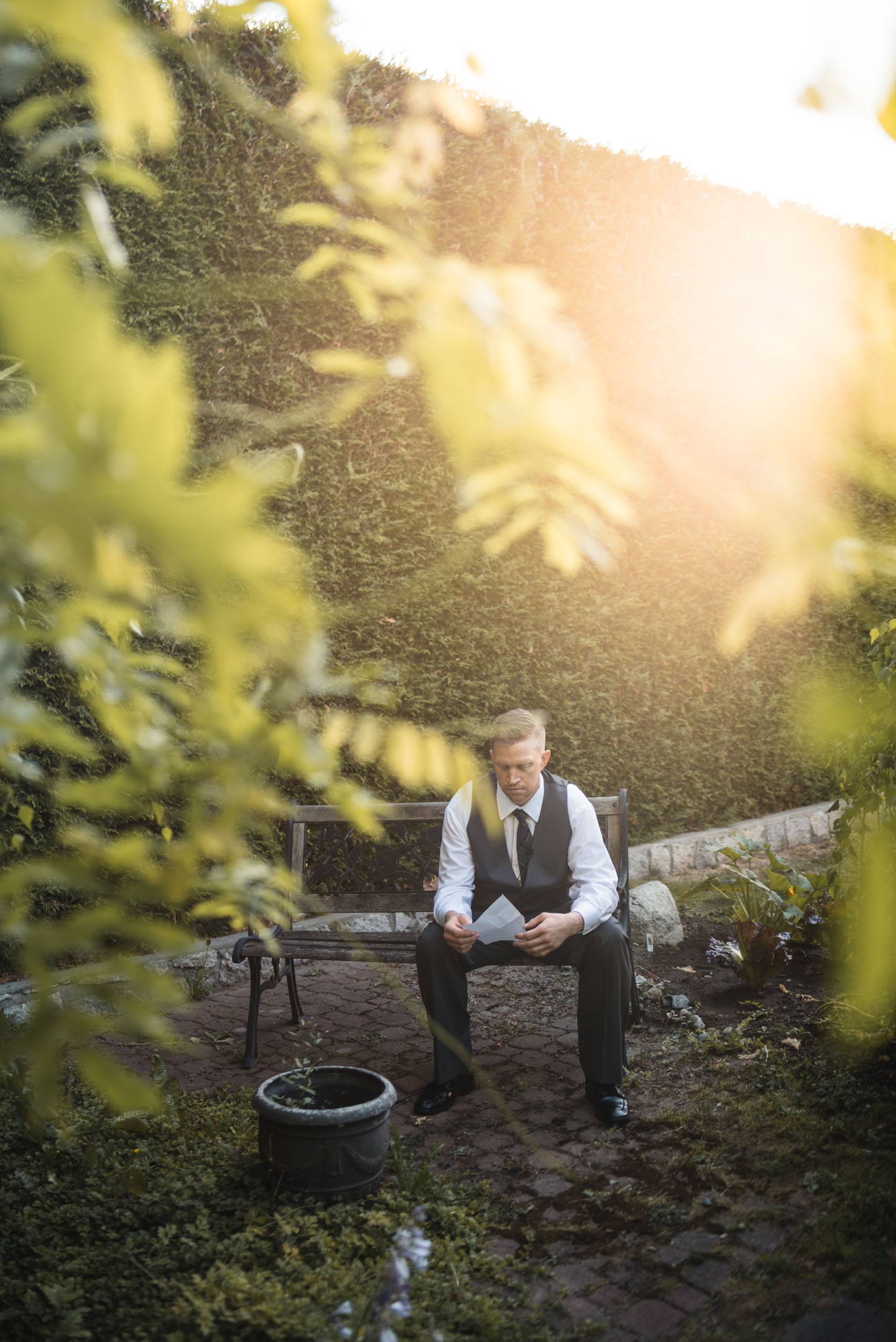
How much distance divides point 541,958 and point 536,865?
0.37m

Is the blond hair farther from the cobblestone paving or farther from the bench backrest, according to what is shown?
the cobblestone paving

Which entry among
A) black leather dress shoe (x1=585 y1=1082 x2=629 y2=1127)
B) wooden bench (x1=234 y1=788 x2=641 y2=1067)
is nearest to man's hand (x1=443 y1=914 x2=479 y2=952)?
wooden bench (x1=234 y1=788 x2=641 y2=1067)

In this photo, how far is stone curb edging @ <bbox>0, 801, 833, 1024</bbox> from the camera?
13.1 ft

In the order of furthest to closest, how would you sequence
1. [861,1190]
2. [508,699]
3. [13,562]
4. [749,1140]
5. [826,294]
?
[508,699] < [749,1140] < [861,1190] < [826,294] < [13,562]

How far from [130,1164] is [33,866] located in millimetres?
2262

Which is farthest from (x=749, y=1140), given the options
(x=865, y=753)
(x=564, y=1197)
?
(x=865, y=753)

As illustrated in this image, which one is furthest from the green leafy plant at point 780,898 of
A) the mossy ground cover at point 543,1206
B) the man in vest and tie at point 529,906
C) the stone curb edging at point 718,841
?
the man in vest and tie at point 529,906

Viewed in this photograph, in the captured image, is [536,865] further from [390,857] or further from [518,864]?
[390,857]

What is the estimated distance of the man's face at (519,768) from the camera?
3.53 m

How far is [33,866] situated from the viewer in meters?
0.97

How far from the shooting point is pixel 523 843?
12.0 feet

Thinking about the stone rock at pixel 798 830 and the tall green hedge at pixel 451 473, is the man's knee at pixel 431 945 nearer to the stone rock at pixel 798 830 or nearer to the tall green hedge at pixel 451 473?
the tall green hedge at pixel 451 473

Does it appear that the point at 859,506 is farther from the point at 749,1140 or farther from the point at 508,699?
the point at 749,1140

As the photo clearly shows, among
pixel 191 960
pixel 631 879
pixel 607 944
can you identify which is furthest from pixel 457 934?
pixel 631 879
